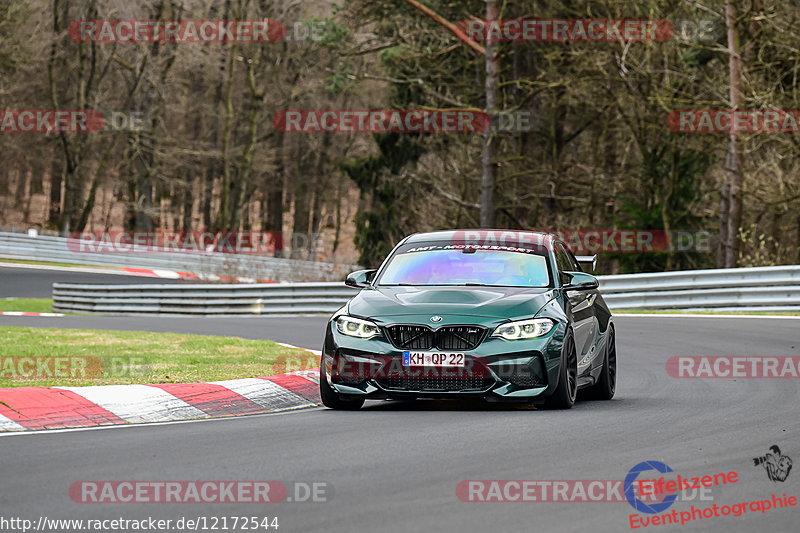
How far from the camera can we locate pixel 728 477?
21.5 feet

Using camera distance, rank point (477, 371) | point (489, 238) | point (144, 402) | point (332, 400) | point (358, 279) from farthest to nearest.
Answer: point (489, 238)
point (358, 279)
point (332, 400)
point (144, 402)
point (477, 371)

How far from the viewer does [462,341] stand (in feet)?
30.6

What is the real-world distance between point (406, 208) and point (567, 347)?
110ft

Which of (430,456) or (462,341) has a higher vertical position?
(462,341)

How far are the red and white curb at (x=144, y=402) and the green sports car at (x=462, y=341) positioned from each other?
2.84ft

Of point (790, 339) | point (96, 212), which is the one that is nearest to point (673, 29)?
point (790, 339)

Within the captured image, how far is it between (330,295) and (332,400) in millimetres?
16230

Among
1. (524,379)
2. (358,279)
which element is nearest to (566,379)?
(524,379)

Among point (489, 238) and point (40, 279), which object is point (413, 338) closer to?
point (489, 238)

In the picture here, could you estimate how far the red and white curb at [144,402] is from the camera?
8.83 metres

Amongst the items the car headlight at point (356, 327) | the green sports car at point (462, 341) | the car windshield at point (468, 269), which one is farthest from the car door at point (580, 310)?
the car headlight at point (356, 327)

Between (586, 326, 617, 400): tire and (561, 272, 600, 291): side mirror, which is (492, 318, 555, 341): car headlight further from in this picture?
(586, 326, 617, 400): tire

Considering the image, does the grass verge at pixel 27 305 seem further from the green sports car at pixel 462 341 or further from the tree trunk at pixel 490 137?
the green sports car at pixel 462 341

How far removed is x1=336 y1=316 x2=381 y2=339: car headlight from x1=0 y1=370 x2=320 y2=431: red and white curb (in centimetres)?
106
